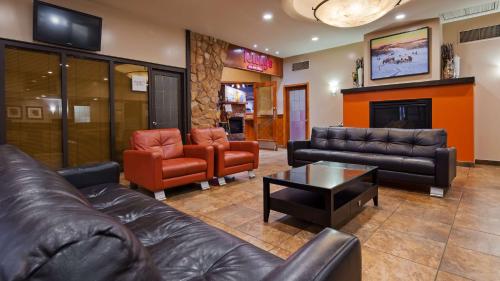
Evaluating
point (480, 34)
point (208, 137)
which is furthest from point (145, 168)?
point (480, 34)

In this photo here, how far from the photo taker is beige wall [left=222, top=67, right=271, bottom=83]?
915 cm

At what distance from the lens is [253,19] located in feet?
16.1

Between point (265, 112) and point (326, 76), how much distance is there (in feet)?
7.27

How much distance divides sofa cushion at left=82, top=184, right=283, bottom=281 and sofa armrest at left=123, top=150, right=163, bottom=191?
1.32m

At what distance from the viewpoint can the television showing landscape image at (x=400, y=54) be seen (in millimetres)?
5125

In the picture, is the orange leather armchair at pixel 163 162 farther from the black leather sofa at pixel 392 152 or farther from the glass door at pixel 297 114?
the glass door at pixel 297 114

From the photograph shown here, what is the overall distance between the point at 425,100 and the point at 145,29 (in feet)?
18.4

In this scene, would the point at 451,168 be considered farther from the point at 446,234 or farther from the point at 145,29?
the point at 145,29

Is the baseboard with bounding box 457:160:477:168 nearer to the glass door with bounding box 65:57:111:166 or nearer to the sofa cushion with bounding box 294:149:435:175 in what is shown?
the sofa cushion with bounding box 294:149:435:175

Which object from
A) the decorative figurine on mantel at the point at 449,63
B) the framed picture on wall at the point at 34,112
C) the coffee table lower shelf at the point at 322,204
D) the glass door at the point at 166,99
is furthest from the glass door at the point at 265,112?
the framed picture on wall at the point at 34,112

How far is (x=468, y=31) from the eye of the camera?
5.14m

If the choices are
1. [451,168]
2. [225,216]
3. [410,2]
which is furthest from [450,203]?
[410,2]

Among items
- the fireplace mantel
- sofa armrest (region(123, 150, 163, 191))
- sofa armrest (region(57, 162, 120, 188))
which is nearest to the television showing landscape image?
the fireplace mantel

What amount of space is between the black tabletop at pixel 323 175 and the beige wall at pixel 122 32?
148 inches
